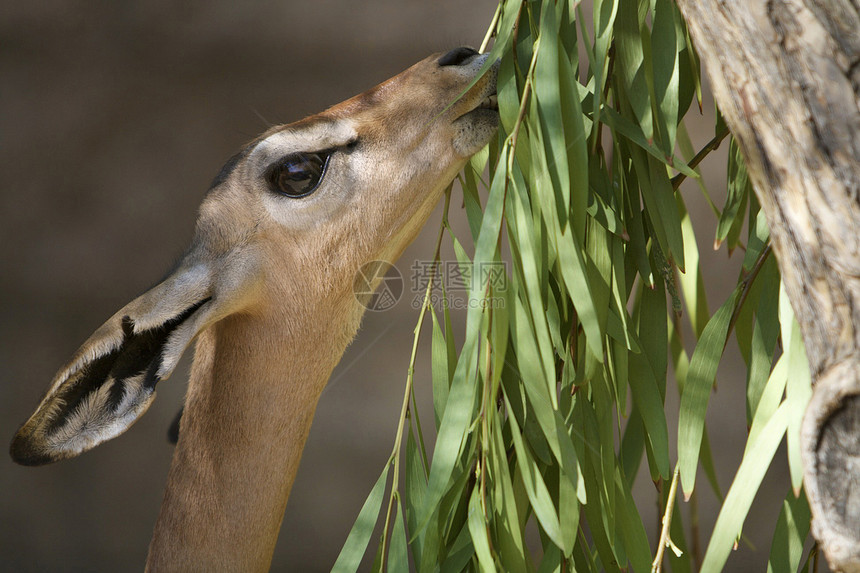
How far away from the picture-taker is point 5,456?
3.32 meters

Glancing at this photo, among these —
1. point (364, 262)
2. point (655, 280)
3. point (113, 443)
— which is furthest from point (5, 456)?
point (655, 280)

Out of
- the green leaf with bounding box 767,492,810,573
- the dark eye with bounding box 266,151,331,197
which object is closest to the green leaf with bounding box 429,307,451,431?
the dark eye with bounding box 266,151,331,197

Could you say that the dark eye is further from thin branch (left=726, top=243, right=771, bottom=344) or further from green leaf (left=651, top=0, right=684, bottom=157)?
thin branch (left=726, top=243, right=771, bottom=344)

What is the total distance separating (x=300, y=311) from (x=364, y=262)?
16 centimetres

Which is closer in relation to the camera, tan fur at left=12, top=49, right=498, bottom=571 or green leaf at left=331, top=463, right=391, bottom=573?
green leaf at left=331, top=463, right=391, bottom=573

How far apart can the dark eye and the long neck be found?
10.6 inches

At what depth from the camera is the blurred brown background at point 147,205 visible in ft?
10.5

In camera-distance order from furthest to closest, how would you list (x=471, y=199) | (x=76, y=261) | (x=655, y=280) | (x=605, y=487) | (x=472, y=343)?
(x=76, y=261) < (x=471, y=199) < (x=655, y=280) < (x=605, y=487) < (x=472, y=343)

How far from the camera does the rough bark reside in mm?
752

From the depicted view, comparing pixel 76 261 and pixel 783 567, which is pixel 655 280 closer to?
pixel 783 567

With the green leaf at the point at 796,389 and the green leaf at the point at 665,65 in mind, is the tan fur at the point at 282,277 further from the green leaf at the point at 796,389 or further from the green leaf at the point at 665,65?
the green leaf at the point at 796,389

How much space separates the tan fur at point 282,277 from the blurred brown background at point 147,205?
5.71ft

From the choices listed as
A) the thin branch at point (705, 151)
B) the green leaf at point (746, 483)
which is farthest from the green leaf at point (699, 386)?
the thin branch at point (705, 151)

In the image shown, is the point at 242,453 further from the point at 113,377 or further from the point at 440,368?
the point at 440,368
